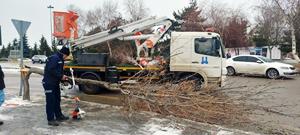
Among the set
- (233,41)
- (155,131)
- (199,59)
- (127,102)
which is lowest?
(155,131)

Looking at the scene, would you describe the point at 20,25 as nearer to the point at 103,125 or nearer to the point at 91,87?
the point at 91,87

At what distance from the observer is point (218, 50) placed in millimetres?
11508

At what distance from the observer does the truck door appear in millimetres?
11461

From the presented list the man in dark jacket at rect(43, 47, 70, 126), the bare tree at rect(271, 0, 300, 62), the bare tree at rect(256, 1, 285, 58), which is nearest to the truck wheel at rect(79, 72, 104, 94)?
the man in dark jacket at rect(43, 47, 70, 126)

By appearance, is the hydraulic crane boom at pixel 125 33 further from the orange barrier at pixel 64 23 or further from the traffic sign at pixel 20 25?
the traffic sign at pixel 20 25

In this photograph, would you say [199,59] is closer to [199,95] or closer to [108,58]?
[108,58]

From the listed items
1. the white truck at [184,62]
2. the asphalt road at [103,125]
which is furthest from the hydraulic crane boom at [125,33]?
the asphalt road at [103,125]

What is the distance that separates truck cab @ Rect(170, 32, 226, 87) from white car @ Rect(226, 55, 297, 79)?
835cm

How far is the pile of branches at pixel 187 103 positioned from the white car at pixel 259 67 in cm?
1247

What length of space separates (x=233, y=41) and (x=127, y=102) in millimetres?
39857

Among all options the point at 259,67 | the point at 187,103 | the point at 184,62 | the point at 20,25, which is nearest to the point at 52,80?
the point at 187,103

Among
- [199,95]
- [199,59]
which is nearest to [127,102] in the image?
[199,95]

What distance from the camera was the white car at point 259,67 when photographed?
19078 mm

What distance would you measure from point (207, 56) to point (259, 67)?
9.13 meters
